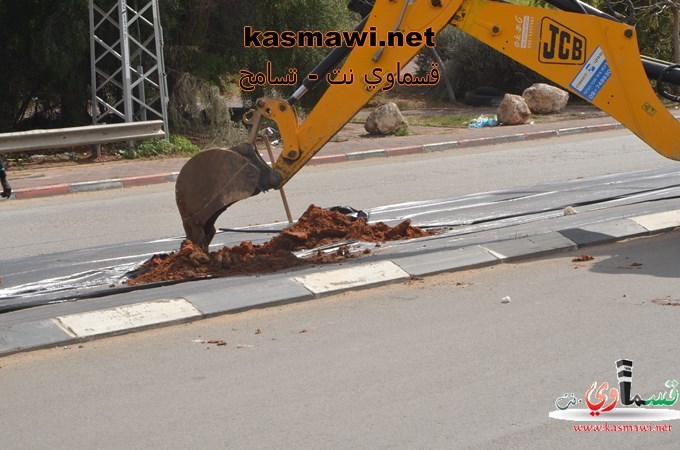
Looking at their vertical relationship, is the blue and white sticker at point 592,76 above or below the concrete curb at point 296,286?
above

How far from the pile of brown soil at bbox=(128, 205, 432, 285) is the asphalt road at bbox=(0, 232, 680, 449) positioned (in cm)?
107

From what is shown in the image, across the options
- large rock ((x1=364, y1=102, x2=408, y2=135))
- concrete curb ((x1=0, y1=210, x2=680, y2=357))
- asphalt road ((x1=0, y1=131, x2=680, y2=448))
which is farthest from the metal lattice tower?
asphalt road ((x1=0, y1=131, x2=680, y2=448))

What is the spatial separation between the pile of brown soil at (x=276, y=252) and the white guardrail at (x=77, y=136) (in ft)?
30.9

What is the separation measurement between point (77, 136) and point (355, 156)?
4.92 metres

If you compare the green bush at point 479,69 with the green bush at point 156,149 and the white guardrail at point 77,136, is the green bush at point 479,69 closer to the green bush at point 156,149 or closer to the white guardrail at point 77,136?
the green bush at point 156,149

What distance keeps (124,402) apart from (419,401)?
1486 mm

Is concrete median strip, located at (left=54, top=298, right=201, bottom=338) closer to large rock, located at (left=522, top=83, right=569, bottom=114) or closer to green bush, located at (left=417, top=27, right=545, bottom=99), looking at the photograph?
large rock, located at (left=522, top=83, right=569, bottom=114)

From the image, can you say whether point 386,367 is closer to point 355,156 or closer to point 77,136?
point 355,156

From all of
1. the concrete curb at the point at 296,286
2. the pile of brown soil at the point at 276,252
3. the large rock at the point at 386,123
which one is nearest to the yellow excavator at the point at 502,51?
the pile of brown soil at the point at 276,252

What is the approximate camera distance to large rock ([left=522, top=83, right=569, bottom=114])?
84.5 feet

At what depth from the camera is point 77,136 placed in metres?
18.2

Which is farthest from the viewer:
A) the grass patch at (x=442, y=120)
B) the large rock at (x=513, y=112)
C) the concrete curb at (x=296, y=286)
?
the grass patch at (x=442, y=120)

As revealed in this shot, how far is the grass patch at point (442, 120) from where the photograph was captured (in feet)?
80.1

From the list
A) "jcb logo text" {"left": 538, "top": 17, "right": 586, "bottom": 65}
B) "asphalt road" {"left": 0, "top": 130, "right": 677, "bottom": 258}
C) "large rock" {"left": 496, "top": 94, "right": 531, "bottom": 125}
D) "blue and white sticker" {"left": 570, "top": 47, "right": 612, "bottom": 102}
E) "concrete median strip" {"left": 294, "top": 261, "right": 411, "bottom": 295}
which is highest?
"jcb logo text" {"left": 538, "top": 17, "right": 586, "bottom": 65}
